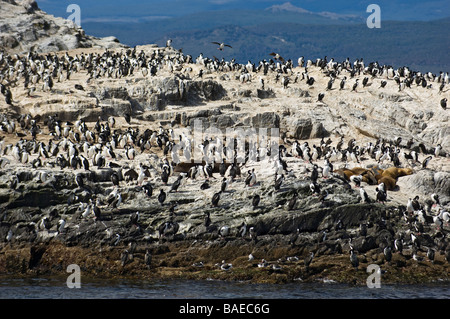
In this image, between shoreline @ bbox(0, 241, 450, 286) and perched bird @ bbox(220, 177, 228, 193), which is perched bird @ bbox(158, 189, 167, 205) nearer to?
shoreline @ bbox(0, 241, 450, 286)

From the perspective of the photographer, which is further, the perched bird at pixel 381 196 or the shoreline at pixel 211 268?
the perched bird at pixel 381 196

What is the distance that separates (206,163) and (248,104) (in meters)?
12.9

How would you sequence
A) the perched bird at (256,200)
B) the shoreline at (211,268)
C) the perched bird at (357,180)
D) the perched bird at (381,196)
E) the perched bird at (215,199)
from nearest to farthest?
the shoreline at (211,268) < the perched bird at (256,200) < the perched bird at (215,199) < the perched bird at (381,196) < the perched bird at (357,180)

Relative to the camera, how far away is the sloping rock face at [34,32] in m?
55.2

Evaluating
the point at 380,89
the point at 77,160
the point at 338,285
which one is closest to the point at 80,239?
the point at 77,160

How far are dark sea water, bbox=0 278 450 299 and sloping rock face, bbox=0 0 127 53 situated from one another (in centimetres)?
3331

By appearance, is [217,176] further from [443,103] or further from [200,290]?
[443,103]

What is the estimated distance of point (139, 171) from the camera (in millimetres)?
30844

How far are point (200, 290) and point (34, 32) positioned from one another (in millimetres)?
38381

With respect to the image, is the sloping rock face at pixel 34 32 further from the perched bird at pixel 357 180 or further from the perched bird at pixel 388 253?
the perched bird at pixel 388 253

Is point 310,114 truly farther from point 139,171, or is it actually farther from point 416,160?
point 139,171

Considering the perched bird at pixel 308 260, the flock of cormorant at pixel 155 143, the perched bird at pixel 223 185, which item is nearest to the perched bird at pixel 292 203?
the flock of cormorant at pixel 155 143

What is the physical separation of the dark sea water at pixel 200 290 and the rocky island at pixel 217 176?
707 millimetres

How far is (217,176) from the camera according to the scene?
30.8 metres
